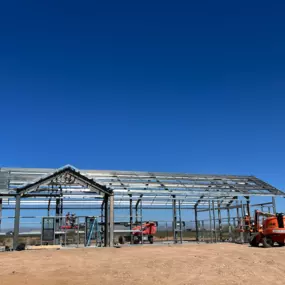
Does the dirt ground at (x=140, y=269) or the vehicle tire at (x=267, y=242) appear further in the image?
the vehicle tire at (x=267, y=242)

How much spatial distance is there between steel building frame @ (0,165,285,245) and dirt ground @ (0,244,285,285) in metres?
5.57

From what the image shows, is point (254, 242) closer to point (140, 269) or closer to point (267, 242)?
point (267, 242)

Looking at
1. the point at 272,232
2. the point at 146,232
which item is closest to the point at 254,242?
the point at 272,232

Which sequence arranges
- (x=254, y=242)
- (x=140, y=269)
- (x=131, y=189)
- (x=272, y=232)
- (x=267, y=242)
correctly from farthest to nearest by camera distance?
(x=131, y=189)
(x=254, y=242)
(x=267, y=242)
(x=272, y=232)
(x=140, y=269)

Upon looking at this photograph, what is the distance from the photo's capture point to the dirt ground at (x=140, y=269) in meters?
10.6

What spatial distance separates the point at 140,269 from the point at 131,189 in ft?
37.4

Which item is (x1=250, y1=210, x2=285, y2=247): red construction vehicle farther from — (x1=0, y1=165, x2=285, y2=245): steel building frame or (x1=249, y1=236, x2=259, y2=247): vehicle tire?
(x1=0, y1=165, x2=285, y2=245): steel building frame

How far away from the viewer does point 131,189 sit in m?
23.5

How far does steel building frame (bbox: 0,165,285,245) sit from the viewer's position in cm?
2127

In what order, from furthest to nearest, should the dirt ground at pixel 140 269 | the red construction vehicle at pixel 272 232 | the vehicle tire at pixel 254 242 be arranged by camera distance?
the vehicle tire at pixel 254 242 < the red construction vehicle at pixel 272 232 < the dirt ground at pixel 140 269

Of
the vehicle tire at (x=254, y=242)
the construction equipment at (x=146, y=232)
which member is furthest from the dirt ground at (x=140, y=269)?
the construction equipment at (x=146, y=232)

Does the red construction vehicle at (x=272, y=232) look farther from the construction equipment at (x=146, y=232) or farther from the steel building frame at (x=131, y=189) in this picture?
the construction equipment at (x=146, y=232)

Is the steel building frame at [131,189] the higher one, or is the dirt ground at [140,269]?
the steel building frame at [131,189]

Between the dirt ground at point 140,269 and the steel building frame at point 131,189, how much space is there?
18.3 feet
